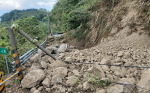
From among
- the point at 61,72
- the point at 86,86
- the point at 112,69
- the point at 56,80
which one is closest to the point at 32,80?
the point at 56,80

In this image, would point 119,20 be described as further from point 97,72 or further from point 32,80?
point 32,80

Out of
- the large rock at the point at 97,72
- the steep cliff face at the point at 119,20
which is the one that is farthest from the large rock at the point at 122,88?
the steep cliff face at the point at 119,20

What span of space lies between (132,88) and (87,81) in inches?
44.9

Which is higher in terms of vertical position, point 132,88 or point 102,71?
point 102,71

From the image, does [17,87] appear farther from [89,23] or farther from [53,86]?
[89,23]

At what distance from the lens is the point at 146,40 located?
177 inches

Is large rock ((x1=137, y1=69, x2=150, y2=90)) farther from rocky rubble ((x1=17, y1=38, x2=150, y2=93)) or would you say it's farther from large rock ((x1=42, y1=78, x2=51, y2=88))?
large rock ((x1=42, y1=78, x2=51, y2=88))

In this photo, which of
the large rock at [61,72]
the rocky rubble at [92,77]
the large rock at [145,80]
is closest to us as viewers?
the large rock at [145,80]

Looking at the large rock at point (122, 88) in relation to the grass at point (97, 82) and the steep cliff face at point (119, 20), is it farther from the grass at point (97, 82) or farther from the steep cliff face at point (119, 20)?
the steep cliff face at point (119, 20)

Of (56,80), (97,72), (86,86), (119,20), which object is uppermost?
(119,20)

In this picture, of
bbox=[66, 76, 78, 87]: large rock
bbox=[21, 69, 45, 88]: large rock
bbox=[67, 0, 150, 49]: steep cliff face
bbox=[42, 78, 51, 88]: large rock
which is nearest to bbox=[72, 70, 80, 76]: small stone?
bbox=[66, 76, 78, 87]: large rock

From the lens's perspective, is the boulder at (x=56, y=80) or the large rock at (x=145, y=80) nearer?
the large rock at (x=145, y=80)

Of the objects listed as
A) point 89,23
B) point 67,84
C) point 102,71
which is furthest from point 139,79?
point 89,23

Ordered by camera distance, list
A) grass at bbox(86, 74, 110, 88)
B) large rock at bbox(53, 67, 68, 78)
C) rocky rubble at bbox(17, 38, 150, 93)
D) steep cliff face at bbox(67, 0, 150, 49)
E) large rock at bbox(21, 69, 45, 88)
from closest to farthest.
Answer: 1. rocky rubble at bbox(17, 38, 150, 93)
2. grass at bbox(86, 74, 110, 88)
3. large rock at bbox(21, 69, 45, 88)
4. large rock at bbox(53, 67, 68, 78)
5. steep cliff face at bbox(67, 0, 150, 49)
